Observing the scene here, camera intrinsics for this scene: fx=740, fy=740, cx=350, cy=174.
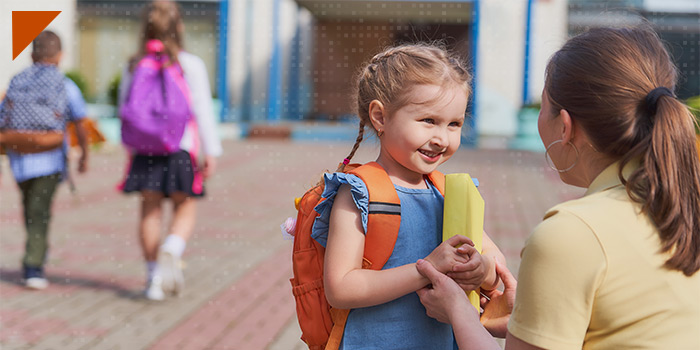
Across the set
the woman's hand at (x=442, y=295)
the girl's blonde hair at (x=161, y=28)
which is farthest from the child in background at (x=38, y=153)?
the woman's hand at (x=442, y=295)

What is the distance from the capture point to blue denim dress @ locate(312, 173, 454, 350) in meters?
1.72

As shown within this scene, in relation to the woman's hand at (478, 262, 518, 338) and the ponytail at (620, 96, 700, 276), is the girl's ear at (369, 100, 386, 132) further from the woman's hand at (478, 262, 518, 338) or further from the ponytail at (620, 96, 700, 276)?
the ponytail at (620, 96, 700, 276)

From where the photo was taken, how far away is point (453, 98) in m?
1.72

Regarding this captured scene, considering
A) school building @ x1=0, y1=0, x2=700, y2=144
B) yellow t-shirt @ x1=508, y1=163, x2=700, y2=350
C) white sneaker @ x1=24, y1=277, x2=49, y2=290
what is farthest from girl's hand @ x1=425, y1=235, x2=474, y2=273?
school building @ x1=0, y1=0, x2=700, y2=144

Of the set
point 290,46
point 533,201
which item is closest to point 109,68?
point 290,46

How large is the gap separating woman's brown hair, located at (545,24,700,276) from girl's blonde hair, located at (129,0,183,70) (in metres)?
3.52

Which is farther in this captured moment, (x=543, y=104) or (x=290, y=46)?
(x=290, y=46)

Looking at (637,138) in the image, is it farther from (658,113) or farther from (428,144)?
(428,144)

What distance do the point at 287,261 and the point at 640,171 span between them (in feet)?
15.1

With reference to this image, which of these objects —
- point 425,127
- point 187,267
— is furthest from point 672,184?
point 187,267

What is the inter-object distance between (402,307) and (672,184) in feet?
2.17

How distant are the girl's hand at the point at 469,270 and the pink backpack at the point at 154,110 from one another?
10.3ft

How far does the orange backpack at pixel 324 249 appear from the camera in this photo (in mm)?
1674

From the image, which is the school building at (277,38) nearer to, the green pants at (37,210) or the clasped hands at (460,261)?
the green pants at (37,210)
